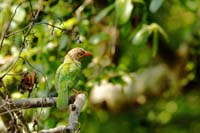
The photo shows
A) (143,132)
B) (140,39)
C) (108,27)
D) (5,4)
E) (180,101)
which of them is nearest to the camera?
(140,39)

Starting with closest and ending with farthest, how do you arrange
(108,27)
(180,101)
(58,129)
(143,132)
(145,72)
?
(58,129)
(108,27)
(145,72)
(143,132)
(180,101)

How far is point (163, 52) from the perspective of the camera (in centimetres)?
421

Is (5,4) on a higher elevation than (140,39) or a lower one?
higher

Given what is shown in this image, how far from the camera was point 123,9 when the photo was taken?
324 centimetres

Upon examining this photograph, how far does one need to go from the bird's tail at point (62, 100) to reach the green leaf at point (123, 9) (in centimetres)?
112

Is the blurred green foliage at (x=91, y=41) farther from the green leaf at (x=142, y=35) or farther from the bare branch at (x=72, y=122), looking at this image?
the bare branch at (x=72, y=122)

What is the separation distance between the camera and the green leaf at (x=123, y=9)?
10.6 feet

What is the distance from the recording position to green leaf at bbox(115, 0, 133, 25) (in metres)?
3.24

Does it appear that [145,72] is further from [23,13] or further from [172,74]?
[23,13]

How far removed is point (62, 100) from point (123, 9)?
124 cm

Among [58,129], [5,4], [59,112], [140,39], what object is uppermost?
[5,4]

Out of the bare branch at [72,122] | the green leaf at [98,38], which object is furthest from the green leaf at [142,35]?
the bare branch at [72,122]

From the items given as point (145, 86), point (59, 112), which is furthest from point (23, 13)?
point (145, 86)

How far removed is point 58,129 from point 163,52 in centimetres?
252
